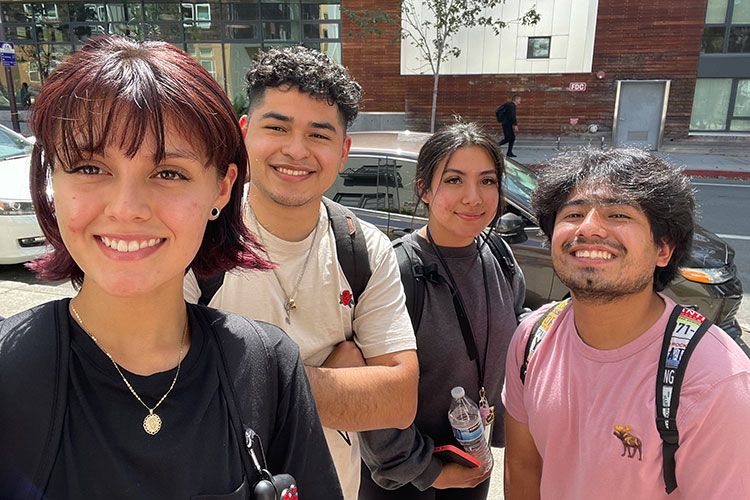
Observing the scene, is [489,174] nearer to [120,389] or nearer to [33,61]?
[120,389]

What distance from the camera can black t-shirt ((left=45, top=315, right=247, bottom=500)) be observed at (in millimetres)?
911

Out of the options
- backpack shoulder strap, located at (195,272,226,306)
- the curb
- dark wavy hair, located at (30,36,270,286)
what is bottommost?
the curb

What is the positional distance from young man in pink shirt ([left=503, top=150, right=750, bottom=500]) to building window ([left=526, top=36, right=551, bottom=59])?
55.8 ft

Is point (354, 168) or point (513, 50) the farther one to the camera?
point (513, 50)

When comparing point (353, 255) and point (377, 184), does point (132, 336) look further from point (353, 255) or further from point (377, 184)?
point (377, 184)

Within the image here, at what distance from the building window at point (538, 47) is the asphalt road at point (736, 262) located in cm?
669

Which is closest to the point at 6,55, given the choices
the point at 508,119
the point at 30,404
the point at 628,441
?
the point at 508,119

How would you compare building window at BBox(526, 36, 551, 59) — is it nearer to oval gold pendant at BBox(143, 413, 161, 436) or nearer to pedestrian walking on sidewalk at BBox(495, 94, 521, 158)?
pedestrian walking on sidewalk at BBox(495, 94, 521, 158)

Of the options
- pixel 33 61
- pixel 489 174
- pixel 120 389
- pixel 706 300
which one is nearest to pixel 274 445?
pixel 120 389

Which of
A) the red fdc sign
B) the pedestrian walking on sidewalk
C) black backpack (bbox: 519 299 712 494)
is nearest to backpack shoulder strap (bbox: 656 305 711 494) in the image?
black backpack (bbox: 519 299 712 494)

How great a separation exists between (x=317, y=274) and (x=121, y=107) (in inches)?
30.5

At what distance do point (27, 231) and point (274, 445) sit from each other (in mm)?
5506

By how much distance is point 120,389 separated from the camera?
988 mm

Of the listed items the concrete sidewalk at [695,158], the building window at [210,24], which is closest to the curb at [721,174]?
the concrete sidewalk at [695,158]
